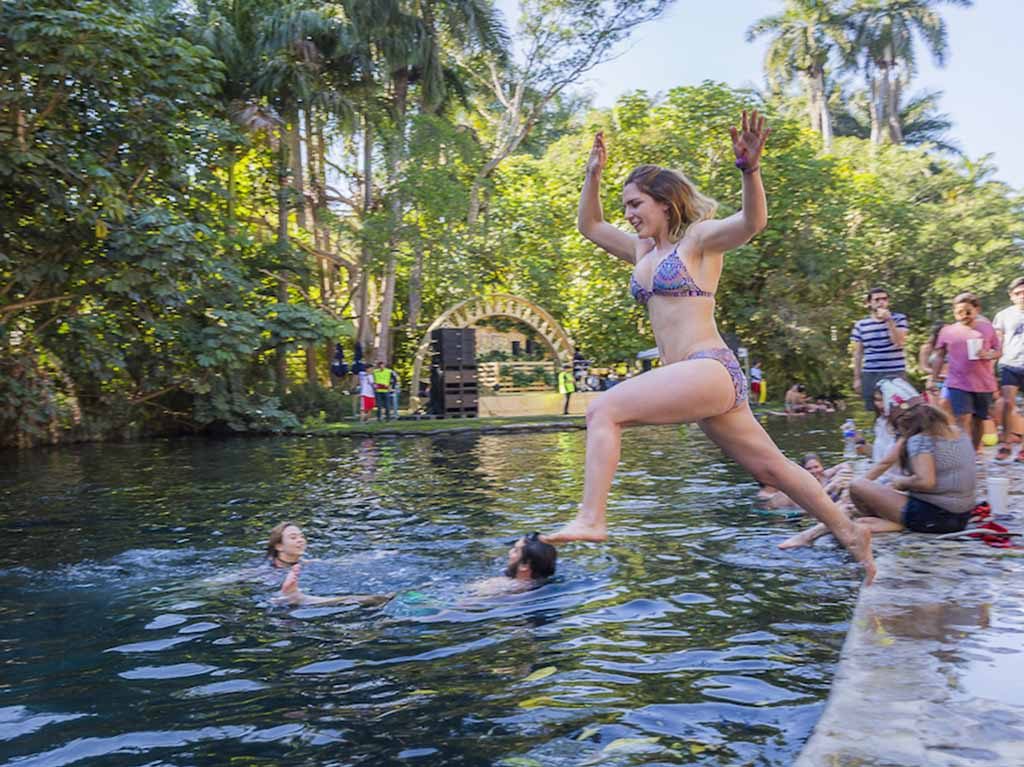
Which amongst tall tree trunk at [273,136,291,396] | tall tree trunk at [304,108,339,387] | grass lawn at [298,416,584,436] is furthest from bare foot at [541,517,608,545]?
tall tree trunk at [304,108,339,387]

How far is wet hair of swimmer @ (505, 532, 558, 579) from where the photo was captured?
22.1 ft

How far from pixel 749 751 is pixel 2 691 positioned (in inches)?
136

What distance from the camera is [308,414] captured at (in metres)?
28.4

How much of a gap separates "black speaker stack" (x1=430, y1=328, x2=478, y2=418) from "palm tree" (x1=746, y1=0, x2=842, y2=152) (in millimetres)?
28318

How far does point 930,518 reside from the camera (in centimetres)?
722

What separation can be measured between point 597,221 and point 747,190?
91cm

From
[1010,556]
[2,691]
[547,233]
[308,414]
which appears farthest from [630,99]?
[2,691]

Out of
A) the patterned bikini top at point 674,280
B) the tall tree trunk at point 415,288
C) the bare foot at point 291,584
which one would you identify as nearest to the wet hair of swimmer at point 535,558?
the bare foot at point 291,584

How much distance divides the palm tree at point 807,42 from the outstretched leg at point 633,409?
160 feet

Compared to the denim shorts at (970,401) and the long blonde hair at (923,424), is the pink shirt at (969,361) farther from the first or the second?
the long blonde hair at (923,424)

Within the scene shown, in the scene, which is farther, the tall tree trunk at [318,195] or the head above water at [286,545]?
the tall tree trunk at [318,195]

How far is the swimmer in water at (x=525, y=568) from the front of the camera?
6.70m

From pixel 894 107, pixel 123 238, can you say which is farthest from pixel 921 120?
pixel 123 238

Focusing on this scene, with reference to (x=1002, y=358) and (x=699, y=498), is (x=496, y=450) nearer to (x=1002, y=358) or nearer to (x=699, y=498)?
(x=699, y=498)
